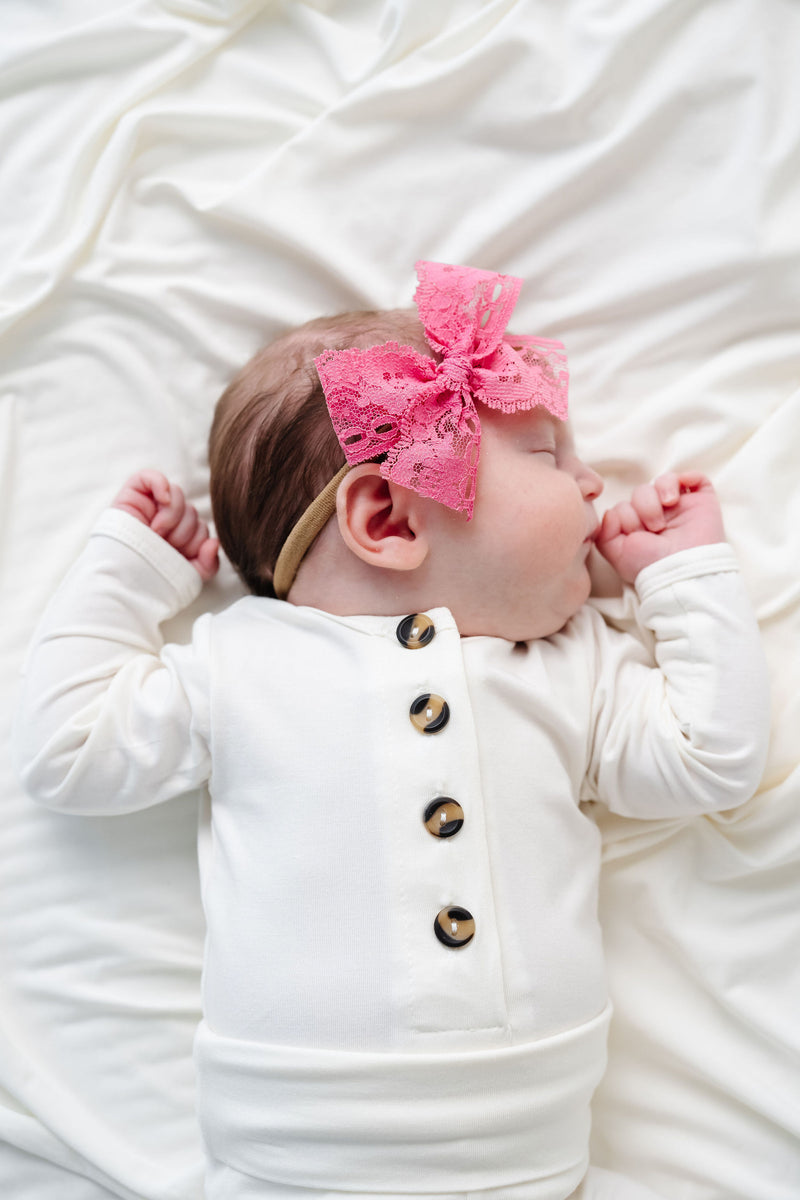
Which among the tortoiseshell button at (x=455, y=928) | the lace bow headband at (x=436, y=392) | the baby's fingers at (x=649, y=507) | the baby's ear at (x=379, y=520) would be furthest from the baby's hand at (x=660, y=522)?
the tortoiseshell button at (x=455, y=928)

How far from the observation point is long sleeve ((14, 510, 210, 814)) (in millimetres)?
1449

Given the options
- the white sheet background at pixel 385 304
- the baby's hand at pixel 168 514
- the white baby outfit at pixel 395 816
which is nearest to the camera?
the white baby outfit at pixel 395 816

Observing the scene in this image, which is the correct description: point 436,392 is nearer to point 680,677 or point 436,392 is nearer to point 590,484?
point 590,484

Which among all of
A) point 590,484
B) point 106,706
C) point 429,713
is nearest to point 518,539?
point 590,484

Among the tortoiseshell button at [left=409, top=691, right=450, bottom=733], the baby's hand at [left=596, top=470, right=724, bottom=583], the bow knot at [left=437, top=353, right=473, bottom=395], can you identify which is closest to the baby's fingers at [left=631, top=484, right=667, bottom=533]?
the baby's hand at [left=596, top=470, right=724, bottom=583]

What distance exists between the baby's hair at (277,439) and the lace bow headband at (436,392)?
0.12 ft

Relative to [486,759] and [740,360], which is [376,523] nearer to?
[486,759]

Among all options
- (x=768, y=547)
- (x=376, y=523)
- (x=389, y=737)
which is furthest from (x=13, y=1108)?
(x=768, y=547)

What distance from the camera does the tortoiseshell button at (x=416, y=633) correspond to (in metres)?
1.41

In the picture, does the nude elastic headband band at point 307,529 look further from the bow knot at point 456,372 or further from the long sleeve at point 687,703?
the long sleeve at point 687,703

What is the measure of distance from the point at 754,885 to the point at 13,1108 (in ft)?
3.79

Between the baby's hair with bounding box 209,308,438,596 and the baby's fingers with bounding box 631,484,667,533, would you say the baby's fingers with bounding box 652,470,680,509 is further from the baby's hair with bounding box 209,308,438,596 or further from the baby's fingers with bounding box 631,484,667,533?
the baby's hair with bounding box 209,308,438,596

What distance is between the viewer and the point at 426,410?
1.38 m

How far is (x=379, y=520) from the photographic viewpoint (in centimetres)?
146
